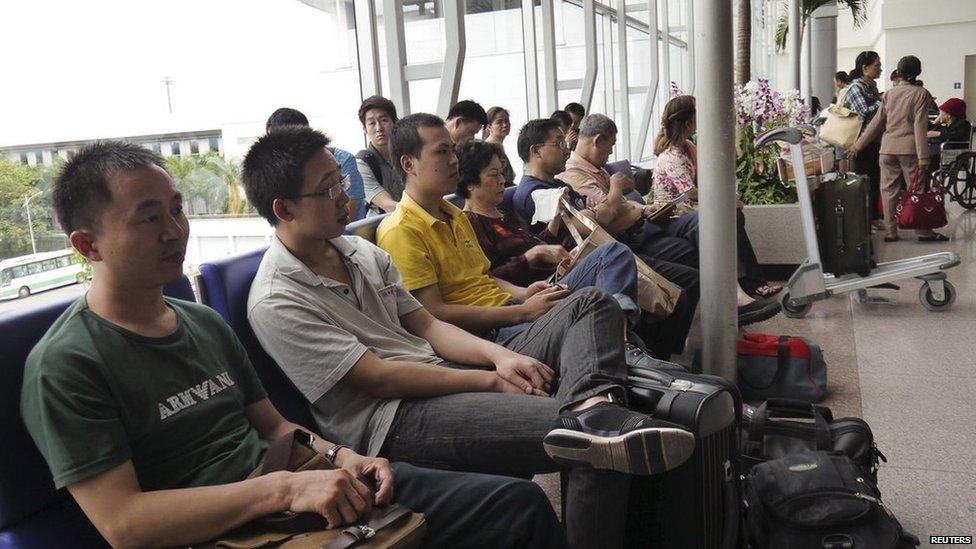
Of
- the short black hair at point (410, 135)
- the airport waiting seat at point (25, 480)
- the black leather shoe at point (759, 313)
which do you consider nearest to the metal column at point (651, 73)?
the black leather shoe at point (759, 313)

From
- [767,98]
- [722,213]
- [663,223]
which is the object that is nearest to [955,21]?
[767,98]

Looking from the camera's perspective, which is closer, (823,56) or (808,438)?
(808,438)

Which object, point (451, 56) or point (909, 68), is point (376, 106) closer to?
point (451, 56)

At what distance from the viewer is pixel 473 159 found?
326 centimetres

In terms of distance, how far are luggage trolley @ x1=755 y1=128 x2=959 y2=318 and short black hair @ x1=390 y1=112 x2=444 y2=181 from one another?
220 centimetres

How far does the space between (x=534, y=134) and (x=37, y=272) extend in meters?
2.33

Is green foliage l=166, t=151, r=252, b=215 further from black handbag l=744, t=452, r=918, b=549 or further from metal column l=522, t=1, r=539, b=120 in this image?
metal column l=522, t=1, r=539, b=120

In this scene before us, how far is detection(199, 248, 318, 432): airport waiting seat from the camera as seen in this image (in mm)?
1888

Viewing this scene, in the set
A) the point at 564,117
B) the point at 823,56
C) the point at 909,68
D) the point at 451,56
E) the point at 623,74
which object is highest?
the point at 823,56

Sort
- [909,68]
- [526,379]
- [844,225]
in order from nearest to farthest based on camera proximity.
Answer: [526,379], [844,225], [909,68]

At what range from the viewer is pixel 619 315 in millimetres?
2232

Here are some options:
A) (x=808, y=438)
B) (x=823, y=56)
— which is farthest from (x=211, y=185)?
(x=823, y=56)

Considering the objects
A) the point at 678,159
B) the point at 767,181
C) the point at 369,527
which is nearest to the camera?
the point at 369,527

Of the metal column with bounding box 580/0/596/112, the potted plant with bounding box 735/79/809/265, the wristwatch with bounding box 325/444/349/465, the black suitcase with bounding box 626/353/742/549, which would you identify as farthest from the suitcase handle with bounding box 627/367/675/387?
the metal column with bounding box 580/0/596/112
